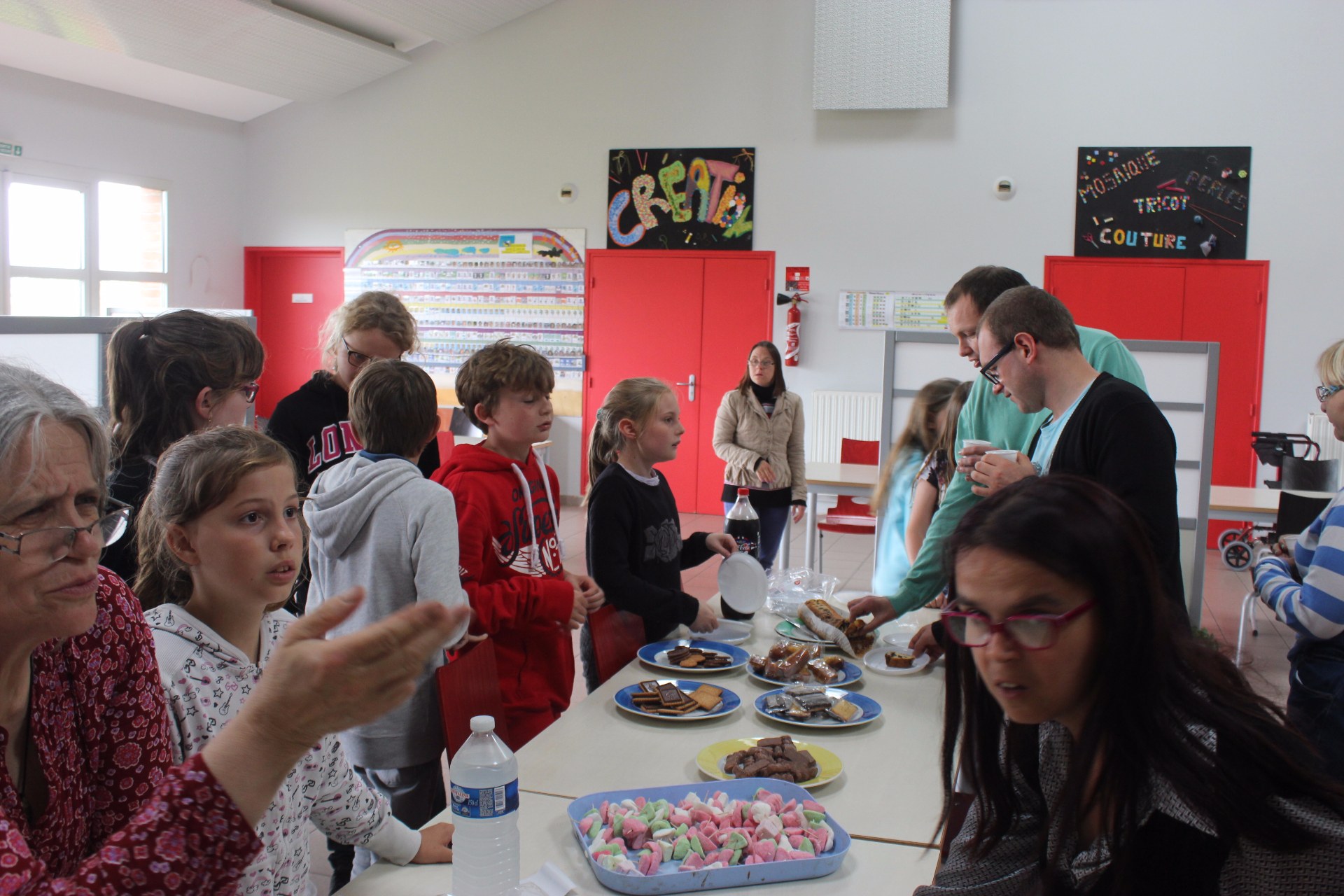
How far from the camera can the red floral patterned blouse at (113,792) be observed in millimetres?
857

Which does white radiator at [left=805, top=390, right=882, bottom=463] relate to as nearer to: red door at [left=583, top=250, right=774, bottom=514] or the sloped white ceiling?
red door at [left=583, top=250, right=774, bottom=514]

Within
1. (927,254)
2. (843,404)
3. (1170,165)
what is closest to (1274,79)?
(1170,165)

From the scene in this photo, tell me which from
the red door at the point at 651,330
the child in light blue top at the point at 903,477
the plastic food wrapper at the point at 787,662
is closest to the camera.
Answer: the plastic food wrapper at the point at 787,662

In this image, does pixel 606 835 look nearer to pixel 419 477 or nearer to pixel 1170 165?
pixel 419 477

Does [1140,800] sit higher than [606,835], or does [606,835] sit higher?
[1140,800]

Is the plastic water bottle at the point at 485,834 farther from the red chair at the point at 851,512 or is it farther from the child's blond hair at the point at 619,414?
the red chair at the point at 851,512

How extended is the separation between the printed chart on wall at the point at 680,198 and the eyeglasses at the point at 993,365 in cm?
588

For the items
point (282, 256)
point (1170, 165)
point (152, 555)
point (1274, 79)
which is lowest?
point (152, 555)

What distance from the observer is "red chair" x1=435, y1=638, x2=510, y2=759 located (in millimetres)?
1916

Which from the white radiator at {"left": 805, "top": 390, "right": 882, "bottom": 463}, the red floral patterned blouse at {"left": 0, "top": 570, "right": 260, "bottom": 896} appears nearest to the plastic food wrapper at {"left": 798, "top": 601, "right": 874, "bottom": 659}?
the red floral patterned blouse at {"left": 0, "top": 570, "right": 260, "bottom": 896}

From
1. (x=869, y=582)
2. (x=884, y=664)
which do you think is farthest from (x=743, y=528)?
(x=869, y=582)

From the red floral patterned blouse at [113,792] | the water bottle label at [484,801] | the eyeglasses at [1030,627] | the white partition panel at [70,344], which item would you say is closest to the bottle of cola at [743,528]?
the white partition panel at [70,344]

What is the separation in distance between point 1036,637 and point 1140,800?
21 cm

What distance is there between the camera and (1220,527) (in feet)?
24.9
